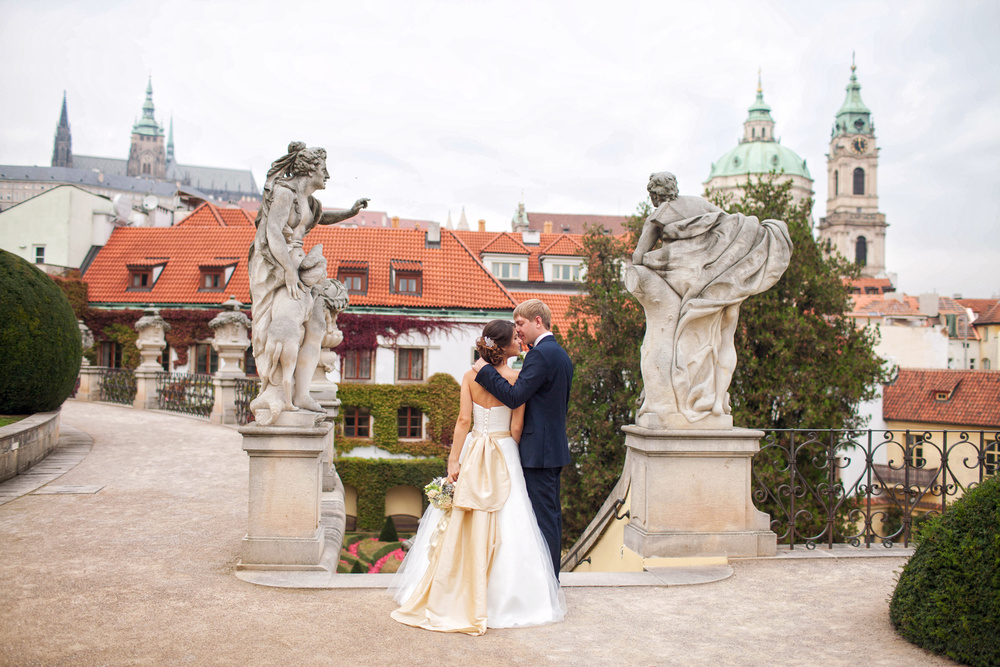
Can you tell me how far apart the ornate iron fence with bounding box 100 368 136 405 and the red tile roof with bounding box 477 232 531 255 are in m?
25.2

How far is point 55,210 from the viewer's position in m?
31.4

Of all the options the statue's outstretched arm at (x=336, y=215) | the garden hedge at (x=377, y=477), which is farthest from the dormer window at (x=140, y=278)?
the statue's outstretched arm at (x=336, y=215)

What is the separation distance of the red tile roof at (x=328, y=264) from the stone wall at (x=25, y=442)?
1912cm

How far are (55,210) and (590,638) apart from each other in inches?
1374

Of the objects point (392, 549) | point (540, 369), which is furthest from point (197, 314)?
point (540, 369)

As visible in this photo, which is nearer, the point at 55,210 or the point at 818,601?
the point at 818,601

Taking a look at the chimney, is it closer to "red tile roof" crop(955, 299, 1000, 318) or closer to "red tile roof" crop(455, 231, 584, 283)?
"red tile roof" crop(955, 299, 1000, 318)

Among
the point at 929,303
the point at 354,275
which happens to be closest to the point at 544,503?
the point at 354,275

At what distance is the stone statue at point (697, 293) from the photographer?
5172 millimetres

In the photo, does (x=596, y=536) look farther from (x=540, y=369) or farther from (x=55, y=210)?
(x=55, y=210)

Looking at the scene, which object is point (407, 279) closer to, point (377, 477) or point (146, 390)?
point (377, 477)

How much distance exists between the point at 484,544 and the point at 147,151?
158 meters

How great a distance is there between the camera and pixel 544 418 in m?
4.28

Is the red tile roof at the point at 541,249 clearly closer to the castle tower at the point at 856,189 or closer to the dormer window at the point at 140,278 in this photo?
the dormer window at the point at 140,278
